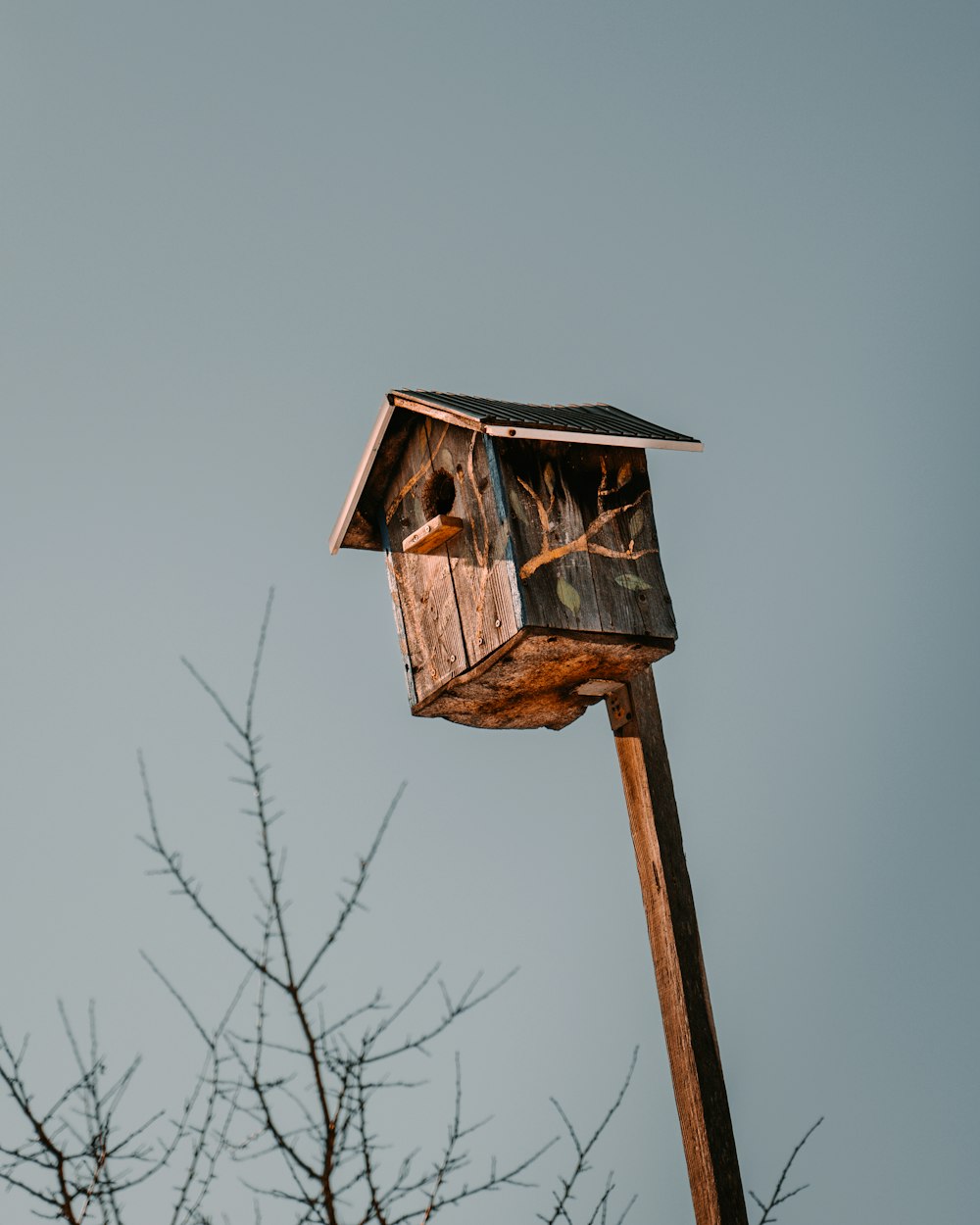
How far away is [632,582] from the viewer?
466 cm

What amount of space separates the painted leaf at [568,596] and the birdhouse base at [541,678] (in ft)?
0.28

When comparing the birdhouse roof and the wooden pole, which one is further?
the birdhouse roof

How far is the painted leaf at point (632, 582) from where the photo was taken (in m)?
4.64

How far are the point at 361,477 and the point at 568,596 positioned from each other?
40.8 inches

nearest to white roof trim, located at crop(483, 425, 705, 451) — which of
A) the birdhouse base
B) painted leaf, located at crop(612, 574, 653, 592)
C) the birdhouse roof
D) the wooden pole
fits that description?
the birdhouse roof

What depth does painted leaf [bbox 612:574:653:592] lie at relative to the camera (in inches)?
183

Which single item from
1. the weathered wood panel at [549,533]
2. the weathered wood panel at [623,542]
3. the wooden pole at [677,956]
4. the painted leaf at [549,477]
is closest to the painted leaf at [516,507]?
the weathered wood panel at [549,533]

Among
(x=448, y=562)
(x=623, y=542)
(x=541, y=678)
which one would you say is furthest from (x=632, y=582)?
(x=448, y=562)

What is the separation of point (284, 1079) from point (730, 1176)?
1396 millimetres

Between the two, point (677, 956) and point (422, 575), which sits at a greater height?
point (422, 575)

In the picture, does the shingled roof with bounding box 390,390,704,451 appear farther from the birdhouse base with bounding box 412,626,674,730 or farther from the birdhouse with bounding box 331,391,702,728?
the birdhouse base with bounding box 412,626,674,730

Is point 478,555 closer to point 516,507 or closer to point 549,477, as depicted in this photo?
point 516,507

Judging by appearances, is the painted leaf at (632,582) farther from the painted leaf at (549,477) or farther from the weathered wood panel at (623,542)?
the painted leaf at (549,477)

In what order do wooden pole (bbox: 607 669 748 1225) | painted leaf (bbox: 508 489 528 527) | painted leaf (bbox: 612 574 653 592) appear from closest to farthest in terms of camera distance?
wooden pole (bbox: 607 669 748 1225)
painted leaf (bbox: 508 489 528 527)
painted leaf (bbox: 612 574 653 592)
